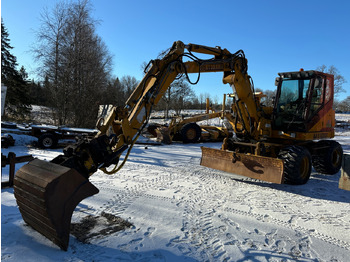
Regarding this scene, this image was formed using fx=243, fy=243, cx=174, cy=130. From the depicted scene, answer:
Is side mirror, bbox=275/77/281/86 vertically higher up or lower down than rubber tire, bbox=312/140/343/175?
higher up

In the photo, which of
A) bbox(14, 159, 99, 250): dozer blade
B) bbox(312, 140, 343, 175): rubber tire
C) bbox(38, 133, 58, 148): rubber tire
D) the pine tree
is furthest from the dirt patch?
the pine tree

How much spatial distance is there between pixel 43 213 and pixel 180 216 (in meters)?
2.22

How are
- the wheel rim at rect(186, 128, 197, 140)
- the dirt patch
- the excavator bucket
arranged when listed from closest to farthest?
the dirt patch < the excavator bucket < the wheel rim at rect(186, 128, 197, 140)

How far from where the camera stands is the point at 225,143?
7785mm

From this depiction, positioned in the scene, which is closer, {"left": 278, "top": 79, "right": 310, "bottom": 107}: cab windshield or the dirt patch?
the dirt patch

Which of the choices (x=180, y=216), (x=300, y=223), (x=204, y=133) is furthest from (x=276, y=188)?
(x=204, y=133)

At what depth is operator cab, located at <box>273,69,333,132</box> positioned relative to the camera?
6777mm

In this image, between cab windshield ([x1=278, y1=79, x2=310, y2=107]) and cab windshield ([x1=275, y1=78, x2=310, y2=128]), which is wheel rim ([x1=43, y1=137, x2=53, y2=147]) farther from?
cab windshield ([x1=278, y1=79, x2=310, y2=107])

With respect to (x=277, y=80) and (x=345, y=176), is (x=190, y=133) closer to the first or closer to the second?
(x=277, y=80)

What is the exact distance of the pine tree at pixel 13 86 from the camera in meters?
25.9

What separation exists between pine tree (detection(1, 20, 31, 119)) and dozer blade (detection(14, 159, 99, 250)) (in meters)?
27.0

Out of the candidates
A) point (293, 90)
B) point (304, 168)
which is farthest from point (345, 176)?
point (293, 90)

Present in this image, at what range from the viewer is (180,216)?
435 cm

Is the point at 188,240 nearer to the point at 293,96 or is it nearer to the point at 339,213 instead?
the point at 339,213
